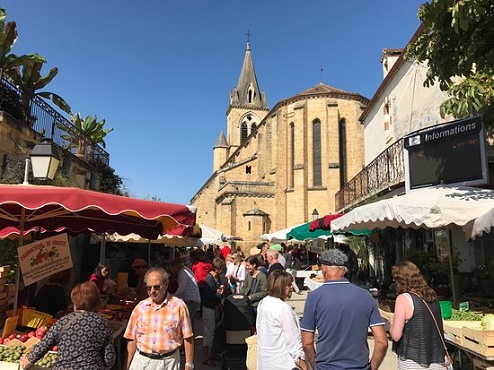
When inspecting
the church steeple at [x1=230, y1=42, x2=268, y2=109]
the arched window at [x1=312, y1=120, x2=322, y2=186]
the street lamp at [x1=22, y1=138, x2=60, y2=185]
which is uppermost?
the church steeple at [x1=230, y1=42, x2=268, y2=109]

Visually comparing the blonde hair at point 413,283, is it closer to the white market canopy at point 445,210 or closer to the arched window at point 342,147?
the white market canopy at point 445,210

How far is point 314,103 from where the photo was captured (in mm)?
37156

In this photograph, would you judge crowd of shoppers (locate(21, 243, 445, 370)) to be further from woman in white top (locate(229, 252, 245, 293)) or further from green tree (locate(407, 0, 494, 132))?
woman in white top (locate(229, 252, 245, 293))

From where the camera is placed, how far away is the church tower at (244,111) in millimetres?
61406

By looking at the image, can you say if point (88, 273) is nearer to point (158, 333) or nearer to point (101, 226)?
point (101, 226)

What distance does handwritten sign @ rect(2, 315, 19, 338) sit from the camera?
4090 millimetres

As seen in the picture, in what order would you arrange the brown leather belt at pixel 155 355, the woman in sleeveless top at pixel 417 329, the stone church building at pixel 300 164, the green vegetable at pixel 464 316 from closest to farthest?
1. the brown leather belt at pixel 155 355
2. the woman in sleeveless top at pixel 417 329
3. the green vegetable at pixel 464 316
4. the stone church building at pixel 300 164

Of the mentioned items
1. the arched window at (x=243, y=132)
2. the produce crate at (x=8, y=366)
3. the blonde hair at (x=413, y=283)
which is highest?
the arched window at (x=243, y=132)

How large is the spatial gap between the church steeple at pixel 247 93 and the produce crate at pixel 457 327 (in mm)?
58288

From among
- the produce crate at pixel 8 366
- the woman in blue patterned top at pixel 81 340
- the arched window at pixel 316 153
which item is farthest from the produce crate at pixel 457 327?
the arched window at pixel 316 153

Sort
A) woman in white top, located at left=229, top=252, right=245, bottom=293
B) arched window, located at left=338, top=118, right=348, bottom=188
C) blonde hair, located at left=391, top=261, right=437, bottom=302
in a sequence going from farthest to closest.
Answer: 1. arched window, located at left=338, top=118, right=348, bottom=188
2. woman in white top, located at left=229, top=252, right=245, bottom=293
3. blonde hair, located at left=391, top=261, right=437, bottom=302

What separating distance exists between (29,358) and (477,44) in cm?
698

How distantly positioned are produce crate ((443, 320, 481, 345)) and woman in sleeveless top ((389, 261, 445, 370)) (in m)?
1.63

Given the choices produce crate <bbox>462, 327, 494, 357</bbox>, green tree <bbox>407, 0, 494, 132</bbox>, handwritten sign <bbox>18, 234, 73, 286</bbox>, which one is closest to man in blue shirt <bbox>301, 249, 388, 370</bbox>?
produce crate <bbox>462, 327, 494, 357</bbox>
